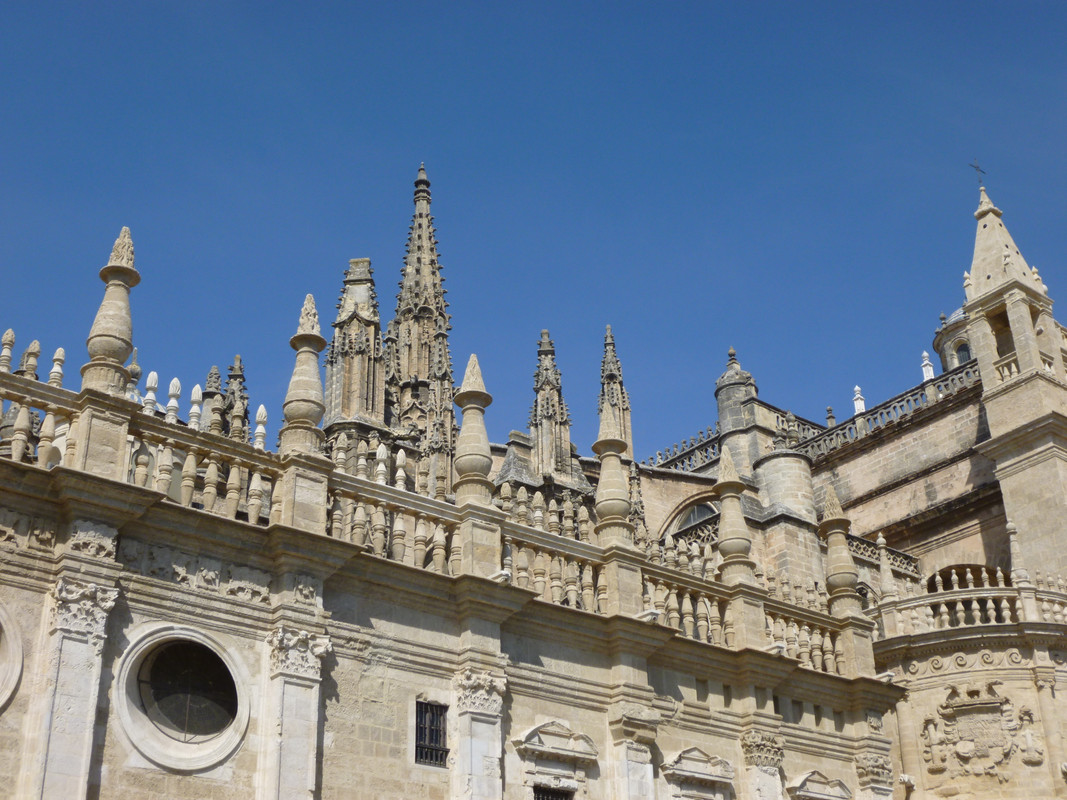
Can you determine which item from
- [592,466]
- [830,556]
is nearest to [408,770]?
[830,556]

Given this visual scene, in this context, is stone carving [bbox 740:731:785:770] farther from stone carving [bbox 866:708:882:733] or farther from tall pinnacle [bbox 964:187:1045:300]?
tall pinnacle [bbox 964:187:1045:300]

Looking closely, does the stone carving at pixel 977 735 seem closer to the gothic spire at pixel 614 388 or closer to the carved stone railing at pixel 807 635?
the carved stone railing at pixel 807 635

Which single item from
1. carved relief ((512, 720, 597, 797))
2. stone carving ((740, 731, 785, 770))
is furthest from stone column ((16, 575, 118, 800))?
stone carving ((740, 731, 785, 770))

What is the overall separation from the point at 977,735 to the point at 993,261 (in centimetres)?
1235

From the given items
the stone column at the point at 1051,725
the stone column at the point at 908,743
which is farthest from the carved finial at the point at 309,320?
the stone column at the point at 1051,725

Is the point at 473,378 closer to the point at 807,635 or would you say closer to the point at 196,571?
the point at 196,571

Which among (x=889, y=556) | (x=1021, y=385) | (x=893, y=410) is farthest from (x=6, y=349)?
(x=893, y=410)

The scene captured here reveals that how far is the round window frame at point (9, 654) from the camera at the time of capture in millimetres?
11969

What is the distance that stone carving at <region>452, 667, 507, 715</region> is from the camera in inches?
593

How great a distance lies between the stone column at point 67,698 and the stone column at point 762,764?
9405 millimetres

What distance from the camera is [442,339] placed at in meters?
36.5

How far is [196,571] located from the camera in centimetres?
1362

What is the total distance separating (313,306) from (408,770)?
18.1 ft

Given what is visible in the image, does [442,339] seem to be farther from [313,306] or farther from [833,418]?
[313,306]
